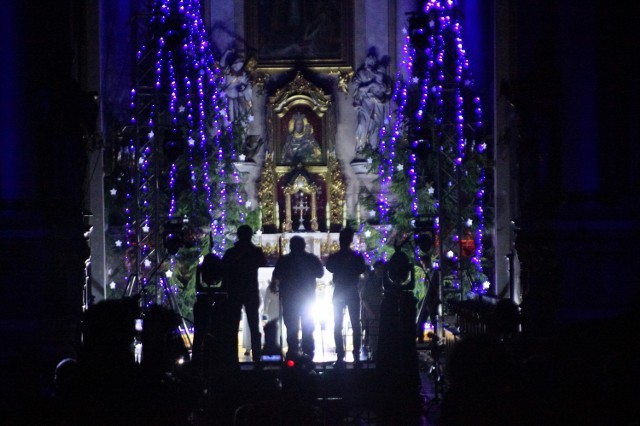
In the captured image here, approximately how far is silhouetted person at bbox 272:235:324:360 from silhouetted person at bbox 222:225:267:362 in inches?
12.3

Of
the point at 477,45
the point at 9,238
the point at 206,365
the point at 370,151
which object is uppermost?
the point at 477,45

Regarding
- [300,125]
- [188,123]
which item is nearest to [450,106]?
[300,125]

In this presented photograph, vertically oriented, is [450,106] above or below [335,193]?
above

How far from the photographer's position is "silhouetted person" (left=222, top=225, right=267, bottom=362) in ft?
36.8

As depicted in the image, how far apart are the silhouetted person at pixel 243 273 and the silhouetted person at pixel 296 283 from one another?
313 mm

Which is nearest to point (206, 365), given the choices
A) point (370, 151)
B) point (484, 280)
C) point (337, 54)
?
point (484, 280)

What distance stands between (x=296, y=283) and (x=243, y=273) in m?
0.63

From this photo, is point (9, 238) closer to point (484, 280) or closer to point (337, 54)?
point (484, 280)

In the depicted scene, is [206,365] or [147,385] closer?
[147,385]

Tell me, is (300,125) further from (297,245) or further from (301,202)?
(297,245)

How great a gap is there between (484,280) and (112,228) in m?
7.50

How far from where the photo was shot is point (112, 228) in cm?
1992

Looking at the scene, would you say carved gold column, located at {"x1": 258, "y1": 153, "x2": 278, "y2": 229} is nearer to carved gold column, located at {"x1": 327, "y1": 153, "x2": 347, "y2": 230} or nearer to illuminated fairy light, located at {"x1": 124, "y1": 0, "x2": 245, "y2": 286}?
illuminated fairy light, located at {"x1": 124, "y1": 0, "x2": 245, "y2": 286}

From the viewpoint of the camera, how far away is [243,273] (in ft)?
37.0
